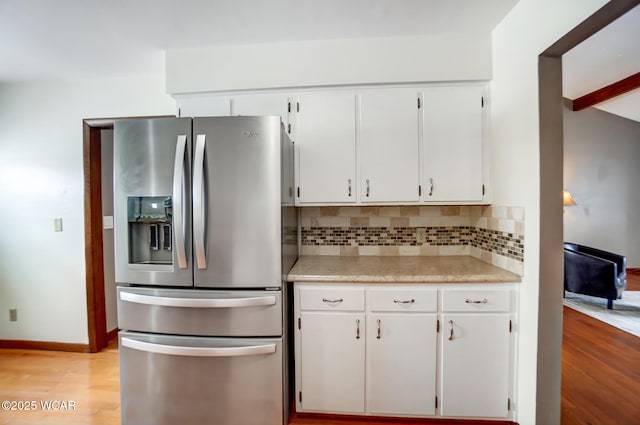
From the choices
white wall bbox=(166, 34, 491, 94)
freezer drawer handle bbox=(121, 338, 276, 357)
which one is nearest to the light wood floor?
freezer drawer handle bbox=(121, 338, 276, 357)

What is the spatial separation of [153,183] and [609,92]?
5620 millimetres

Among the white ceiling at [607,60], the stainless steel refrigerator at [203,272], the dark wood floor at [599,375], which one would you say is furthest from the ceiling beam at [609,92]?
the stainless steel refrigerator at [203,272]

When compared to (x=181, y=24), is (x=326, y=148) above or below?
below

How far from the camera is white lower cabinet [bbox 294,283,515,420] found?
59.6 inches

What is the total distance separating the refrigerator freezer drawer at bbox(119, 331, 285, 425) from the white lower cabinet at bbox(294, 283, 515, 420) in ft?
0.65

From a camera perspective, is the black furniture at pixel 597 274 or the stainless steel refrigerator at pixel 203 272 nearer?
the stainless steel refrigerator at pixel 203 272

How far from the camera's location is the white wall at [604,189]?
4.81 m

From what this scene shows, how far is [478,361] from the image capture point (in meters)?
1.52

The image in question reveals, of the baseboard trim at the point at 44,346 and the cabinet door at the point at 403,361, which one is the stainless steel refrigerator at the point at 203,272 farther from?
the baseboard trim at the point at 44,346

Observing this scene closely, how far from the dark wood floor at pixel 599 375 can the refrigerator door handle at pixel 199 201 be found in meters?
Answer: 2.33

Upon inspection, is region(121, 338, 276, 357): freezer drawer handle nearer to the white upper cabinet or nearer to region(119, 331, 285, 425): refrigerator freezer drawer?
region(119, 331, 285, 425): refrigerator freezer drawer

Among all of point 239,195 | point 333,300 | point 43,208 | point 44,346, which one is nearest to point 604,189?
point 333,300

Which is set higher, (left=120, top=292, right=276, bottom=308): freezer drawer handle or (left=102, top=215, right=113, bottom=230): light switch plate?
(left=102, top=215, right=113, bottom=230): light switch plate

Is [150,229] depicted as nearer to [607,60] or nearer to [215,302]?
[215,302]
